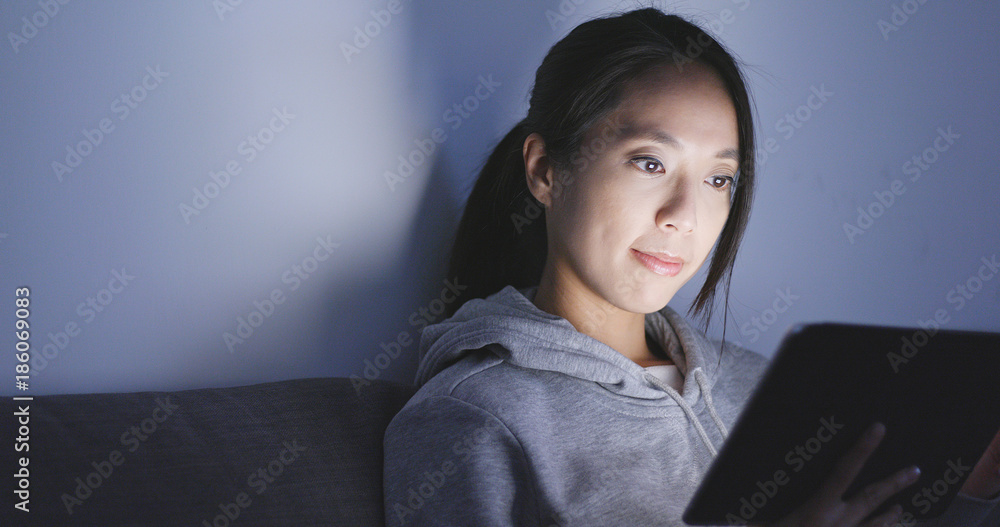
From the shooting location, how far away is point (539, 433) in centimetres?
84

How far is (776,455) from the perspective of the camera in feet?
2.13

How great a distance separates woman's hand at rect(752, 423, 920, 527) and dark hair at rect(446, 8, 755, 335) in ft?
1.32

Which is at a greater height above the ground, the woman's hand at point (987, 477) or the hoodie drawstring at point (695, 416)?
the woman's hand at point (987, 477)

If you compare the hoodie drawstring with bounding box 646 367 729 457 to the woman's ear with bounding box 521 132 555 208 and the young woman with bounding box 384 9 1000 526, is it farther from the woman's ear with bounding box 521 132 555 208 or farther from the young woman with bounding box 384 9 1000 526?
the woman's ear with bounding box 521 132 555 208

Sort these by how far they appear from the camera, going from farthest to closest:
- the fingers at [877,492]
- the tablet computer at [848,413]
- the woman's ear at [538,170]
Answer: the woman's ear at [538,170]
the fingers at [877,492]
the tablet computer at [848,413]

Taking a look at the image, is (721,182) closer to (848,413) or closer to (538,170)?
(538,170)

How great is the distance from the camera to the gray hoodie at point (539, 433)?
785 millimetres

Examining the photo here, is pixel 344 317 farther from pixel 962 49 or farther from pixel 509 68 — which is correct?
pixel 962 49

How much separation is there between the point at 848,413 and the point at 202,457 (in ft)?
2.10

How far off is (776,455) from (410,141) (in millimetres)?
684

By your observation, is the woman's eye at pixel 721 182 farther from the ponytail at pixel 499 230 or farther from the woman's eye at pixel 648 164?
the ponytail at pixel 499 230

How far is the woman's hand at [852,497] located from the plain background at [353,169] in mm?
585

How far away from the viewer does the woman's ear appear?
971mm

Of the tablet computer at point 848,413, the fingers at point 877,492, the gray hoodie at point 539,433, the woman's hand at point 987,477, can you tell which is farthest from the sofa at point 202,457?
the woman's hand at point 987,477
